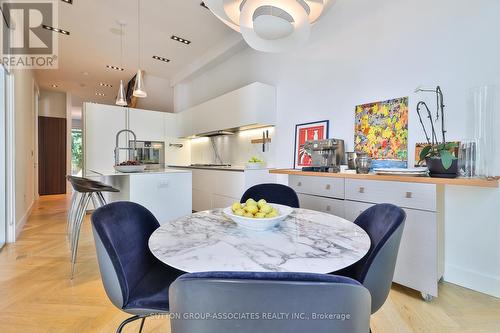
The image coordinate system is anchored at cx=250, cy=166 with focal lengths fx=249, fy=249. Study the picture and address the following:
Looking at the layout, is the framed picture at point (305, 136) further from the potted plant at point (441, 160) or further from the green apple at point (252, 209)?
the green apple at point (252, 209)

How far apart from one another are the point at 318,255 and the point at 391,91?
2.22 meters

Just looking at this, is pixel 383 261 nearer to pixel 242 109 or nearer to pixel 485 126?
pixel 485 126

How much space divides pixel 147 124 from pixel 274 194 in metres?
4.44

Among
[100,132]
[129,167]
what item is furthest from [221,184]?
[100,132]

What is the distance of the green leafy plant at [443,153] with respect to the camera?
5.62 ft

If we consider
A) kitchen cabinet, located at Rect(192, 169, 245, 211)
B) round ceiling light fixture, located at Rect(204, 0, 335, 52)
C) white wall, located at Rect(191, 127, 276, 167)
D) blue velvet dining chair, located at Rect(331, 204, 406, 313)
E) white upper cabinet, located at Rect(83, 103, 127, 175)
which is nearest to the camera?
blue velvet dining chair, located at Rect(331, 204, 406, 313)

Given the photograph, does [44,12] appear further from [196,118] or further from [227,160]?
[227,160]

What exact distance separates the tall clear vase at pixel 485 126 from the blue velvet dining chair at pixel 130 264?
2287mm

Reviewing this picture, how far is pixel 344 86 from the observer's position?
2.88 m

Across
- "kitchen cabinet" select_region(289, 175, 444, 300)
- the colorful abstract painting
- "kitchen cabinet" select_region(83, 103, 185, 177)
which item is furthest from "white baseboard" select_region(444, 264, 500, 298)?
"kitchen cabinet" select_region(83, 103, 185, 177)

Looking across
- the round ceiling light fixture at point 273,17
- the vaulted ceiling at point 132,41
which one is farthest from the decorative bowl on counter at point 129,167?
the vaulted ceiling at point 132,41

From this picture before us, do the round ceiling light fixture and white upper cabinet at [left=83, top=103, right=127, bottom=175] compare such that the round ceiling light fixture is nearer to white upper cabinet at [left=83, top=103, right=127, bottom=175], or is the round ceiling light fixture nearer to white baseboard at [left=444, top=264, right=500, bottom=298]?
white baseboard at [left=444, top=264, right=500, bottom=298]

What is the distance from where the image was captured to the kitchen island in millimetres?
2807

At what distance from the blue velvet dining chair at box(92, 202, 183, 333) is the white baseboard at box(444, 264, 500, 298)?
2.28 metres
